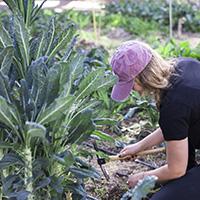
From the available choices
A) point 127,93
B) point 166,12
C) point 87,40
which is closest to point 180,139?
point 127,93

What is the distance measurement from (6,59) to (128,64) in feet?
2.15

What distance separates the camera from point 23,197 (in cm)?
227

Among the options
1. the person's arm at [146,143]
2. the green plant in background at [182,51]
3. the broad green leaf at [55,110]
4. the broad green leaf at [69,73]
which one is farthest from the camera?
the green plant in background at [182,51]

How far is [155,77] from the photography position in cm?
272

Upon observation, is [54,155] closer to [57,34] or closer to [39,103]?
[39,103]

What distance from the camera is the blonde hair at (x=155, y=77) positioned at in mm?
2713

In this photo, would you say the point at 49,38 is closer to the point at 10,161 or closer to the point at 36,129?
the point at 10,161

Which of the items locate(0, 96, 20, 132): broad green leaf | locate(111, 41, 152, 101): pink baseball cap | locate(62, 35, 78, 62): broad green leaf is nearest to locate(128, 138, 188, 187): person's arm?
locate(111, 41, 152, 101): pink baseball cap

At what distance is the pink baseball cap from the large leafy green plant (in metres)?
0.23

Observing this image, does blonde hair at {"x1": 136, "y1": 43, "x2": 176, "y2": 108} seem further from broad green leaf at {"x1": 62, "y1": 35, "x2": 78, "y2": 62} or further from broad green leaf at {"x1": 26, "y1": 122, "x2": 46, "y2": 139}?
broad green leaf at {"x1": 26, "y1": 122, "x2": 46, "y2": 139}

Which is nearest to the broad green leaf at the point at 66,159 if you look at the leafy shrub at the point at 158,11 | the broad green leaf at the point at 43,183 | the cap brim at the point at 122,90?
the broad green leaf at the point at 43,183

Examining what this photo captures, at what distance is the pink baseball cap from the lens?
8.79 ft

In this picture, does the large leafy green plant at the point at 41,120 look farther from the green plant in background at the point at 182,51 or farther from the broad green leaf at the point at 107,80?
the green plant in background at the point at 182,51

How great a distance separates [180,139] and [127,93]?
38 centimetres
